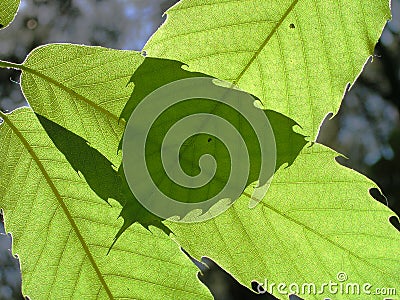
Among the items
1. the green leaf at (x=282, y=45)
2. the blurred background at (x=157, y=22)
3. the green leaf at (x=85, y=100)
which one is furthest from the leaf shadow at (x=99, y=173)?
the blurred background at (x=157, y=22)

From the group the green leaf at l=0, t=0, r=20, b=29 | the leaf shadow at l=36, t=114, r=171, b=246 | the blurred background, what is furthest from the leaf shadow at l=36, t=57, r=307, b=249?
the blurred background

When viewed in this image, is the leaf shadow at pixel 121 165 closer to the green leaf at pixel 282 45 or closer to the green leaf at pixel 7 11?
the green leaf at pixel 282 45

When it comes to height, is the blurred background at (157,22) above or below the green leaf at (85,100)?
above

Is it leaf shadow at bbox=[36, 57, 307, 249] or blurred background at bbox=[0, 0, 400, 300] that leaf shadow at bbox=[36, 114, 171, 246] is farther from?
blurred background at bbox=[0, 0, 400, 300]

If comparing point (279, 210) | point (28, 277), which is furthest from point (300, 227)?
point (28, 277)

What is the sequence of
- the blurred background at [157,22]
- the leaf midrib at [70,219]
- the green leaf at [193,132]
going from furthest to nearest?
the blurred background at [157,22], the leaf midrib at [70,219], the green leaf at [193,132]

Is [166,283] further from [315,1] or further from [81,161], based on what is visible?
[315,1]

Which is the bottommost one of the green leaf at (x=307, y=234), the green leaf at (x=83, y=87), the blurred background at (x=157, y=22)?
the green leaf at (x=307, y=234)
